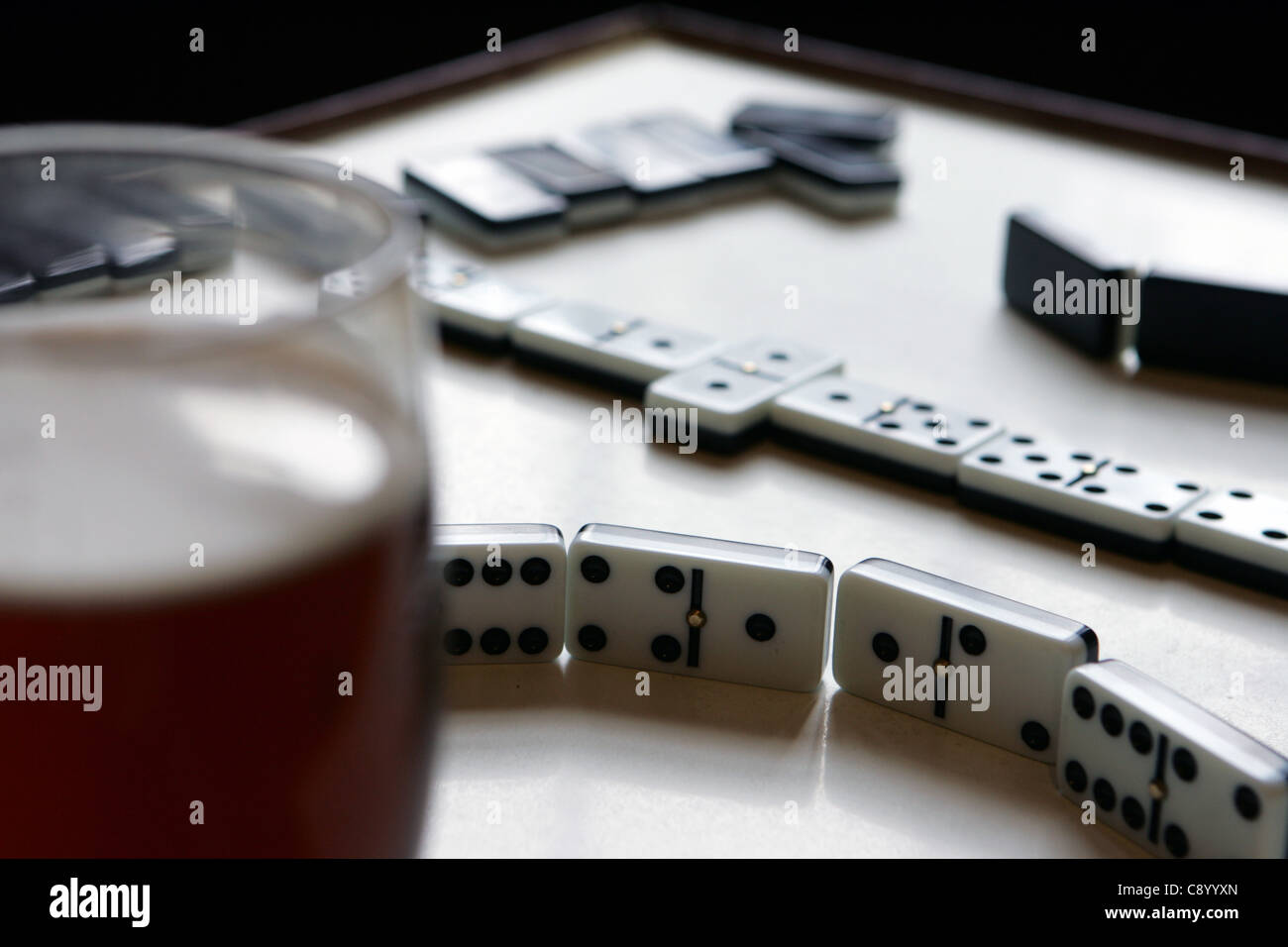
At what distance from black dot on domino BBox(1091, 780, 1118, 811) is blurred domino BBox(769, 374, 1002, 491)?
1.56 feet

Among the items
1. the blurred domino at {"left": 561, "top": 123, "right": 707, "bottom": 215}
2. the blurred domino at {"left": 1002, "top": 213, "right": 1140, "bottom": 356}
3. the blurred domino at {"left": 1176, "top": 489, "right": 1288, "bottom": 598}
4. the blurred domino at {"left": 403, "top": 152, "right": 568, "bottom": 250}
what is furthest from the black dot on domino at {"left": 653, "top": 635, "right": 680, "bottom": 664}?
the blurred domino at {"left": 561, "top": 123, "right": 707, "bottom": 215}

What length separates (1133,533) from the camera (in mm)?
1290

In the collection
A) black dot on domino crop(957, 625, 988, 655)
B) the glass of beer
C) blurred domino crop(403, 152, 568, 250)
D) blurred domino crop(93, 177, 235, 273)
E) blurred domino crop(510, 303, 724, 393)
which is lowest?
black dot on domino crop(957, 625, 988, 655)

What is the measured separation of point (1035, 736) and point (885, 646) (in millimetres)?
123

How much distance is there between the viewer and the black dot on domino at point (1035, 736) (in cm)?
102

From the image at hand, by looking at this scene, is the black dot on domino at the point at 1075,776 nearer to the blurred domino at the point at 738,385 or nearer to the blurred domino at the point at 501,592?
the blurred domino at the point at 501,592

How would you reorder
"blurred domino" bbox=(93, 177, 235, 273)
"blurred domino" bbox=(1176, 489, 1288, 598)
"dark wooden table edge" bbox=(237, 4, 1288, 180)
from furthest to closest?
"dark wooden table edge" bbox=(237, 4, 1288, 180), "blurred domino" bbox=(1176, 489, 1288, 598), "blurred domino" bbox=(93, 177, 235, 273)

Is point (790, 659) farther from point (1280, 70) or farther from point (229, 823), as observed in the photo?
point (1280, 70)

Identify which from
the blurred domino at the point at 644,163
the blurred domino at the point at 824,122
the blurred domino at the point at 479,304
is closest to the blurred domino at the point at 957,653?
the blurred domino at the point at 479,304

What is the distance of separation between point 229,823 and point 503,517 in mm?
805

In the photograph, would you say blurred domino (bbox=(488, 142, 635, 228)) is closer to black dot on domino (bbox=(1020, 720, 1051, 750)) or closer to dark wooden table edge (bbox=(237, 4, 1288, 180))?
dark wooden table edge (bbox=(237, 4, 1288, 180))

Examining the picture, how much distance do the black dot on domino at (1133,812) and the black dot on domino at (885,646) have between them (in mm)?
197

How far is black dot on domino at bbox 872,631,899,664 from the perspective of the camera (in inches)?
41.8
